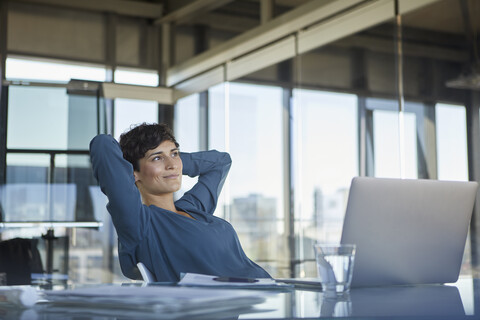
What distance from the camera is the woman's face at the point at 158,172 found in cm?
219

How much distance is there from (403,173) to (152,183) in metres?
2.19

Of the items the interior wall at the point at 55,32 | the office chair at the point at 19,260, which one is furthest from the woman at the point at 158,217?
the interior wall at the point at 55,32

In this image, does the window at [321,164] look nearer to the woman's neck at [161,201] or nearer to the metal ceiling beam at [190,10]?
the metal ceiling beam at [190,10]

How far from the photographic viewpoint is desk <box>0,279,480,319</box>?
927 millimetres

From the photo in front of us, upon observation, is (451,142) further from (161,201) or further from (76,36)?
(76,36)

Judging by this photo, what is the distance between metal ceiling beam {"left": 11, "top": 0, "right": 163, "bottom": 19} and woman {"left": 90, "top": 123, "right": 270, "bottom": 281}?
187 inches

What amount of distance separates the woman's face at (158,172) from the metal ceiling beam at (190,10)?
159 inches

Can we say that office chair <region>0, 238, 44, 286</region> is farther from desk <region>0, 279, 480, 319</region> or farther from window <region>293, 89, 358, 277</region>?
desk <region>0, 279, 480, 319</region>

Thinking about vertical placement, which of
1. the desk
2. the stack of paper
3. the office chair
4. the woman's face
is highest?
the woman's face

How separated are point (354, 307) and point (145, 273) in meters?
0.98

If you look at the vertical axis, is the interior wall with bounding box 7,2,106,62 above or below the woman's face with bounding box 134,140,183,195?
above

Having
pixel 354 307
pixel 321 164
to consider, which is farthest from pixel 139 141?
pixel 321 164

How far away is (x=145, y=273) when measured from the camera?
1.92m

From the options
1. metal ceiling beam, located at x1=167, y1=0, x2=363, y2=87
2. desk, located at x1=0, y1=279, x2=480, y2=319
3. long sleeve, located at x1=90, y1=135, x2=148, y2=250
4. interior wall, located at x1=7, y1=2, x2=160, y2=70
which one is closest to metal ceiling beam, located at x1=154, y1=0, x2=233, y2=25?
interior wall, located at x1=7, y1=2, x2=160, y2=70
